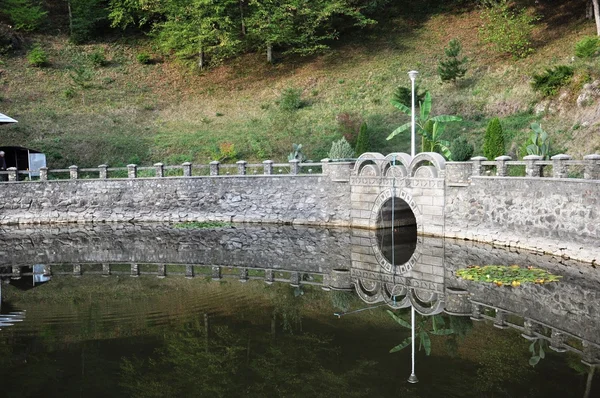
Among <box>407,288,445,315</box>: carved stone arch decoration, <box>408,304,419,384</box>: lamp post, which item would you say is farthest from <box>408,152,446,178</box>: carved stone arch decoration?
<box>408,304,419,384</box>: lamp post

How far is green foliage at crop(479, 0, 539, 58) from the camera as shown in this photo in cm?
3656

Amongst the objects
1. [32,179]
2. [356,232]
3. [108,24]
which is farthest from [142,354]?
[108,24]

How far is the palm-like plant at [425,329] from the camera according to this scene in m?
11.7

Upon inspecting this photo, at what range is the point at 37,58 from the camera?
4394 cm

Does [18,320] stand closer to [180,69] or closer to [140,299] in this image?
[140,299]

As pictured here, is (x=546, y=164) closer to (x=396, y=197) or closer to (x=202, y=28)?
(x=396, y=197)

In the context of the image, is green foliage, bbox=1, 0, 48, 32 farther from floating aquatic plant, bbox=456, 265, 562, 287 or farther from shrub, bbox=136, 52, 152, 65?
floating aquatic plant, bbox=456, 265, 562, 287

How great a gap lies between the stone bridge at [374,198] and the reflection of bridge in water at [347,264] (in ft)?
3.05

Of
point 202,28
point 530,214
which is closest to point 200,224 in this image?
point 530,214

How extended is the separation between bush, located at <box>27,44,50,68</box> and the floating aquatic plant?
3677 centimetres

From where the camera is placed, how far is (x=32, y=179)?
3000 centimetres

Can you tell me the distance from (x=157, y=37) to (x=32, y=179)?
66.6 ft

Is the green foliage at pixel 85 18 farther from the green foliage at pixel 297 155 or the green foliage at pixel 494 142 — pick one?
the green foliage at pixel 494 142

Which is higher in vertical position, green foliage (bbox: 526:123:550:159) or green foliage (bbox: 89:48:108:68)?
green foliage (bbox: 89:48:108:68)
